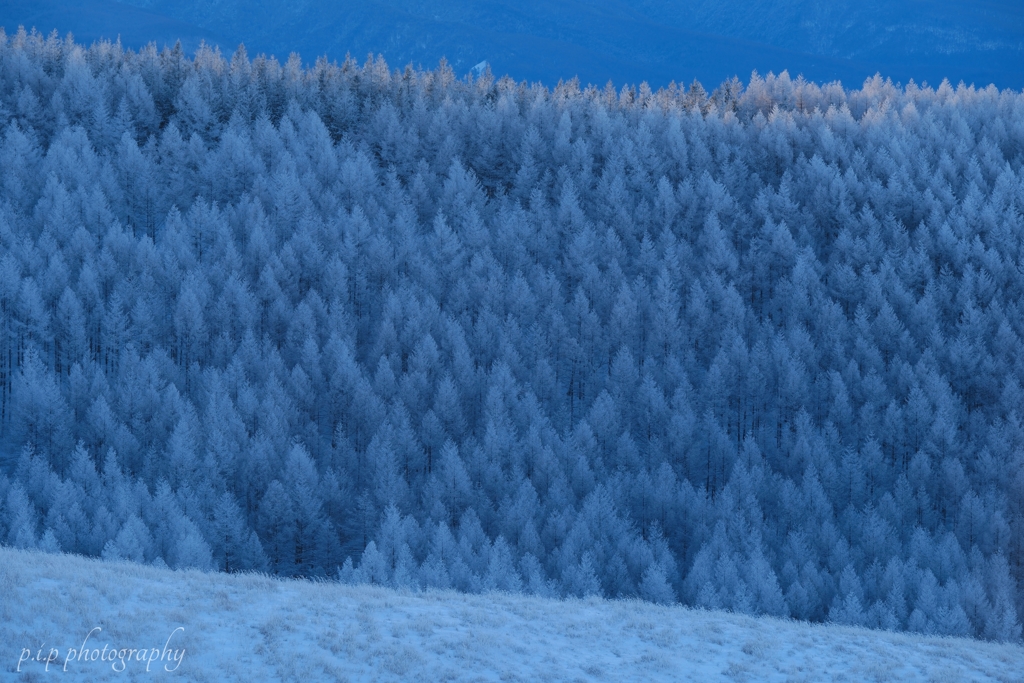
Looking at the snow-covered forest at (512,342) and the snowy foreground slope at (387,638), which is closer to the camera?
the snowy foreground slope at (387,638)

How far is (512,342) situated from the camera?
91.0 meters

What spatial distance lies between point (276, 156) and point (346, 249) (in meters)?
19.8

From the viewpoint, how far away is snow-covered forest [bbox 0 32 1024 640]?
70.0m

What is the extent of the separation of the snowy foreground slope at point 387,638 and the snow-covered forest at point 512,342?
35.1 m

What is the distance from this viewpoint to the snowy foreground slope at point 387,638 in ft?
70.2

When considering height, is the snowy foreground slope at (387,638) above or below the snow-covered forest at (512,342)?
below

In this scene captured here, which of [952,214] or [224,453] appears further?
[952,214]

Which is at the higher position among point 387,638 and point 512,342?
point 512,342

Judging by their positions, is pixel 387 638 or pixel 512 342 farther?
pixel 512 342

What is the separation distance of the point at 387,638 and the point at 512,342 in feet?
221

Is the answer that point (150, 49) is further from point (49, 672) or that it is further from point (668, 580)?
point (49, 672)

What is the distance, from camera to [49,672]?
64.7 feet

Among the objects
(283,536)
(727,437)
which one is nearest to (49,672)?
(283,536)

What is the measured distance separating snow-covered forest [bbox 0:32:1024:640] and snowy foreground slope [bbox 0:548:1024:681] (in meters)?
35.1
